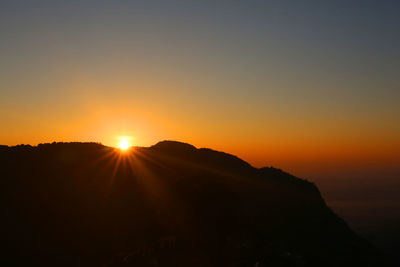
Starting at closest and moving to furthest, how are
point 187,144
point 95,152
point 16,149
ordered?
point 16,149, point 95,152, point 187,144

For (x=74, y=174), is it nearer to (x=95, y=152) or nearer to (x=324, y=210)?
(x=95, y=152)

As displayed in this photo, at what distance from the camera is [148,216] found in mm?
33594

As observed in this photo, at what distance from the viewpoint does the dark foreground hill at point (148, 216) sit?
2800 centimetres

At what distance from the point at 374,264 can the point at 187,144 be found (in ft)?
76.7

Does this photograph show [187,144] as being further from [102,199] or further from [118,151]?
[102,199]

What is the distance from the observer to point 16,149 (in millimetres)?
37656

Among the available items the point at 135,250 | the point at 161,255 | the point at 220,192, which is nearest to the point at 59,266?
the point at 135,250

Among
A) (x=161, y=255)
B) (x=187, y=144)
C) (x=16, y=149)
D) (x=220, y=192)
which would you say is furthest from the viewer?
(x=187, y=144)

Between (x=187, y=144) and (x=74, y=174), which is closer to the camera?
(x=74, y=174)

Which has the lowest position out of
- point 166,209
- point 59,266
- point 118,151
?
point 59,266

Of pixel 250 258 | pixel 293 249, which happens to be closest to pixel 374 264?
pixel 293 249

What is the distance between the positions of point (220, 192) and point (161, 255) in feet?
22.5

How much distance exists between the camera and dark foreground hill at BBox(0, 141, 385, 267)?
28000mm

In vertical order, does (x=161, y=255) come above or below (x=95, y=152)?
below
